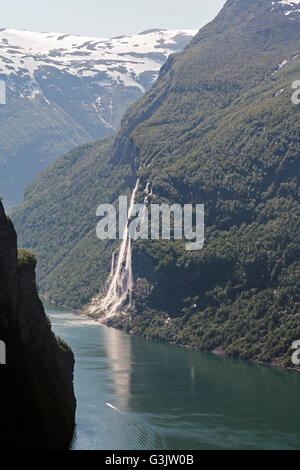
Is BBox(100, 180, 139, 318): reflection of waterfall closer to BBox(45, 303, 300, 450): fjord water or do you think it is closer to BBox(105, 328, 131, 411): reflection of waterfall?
BBox(105, 328, 131, 411): reflection of waterfall

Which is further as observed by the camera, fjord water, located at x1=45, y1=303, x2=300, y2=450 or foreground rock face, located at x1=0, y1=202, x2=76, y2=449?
fjord water, located at x1=45, y1=303, x2=300, y2=450

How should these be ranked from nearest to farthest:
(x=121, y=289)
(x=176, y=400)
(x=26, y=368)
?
(x=26, y=368)
(x=176, y=400)
(x=121, y=289)

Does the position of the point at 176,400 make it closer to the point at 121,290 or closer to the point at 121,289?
the point at 121,289

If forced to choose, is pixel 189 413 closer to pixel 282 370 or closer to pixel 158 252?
pixel 282 370

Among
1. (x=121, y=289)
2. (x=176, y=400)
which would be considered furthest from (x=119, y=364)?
(x=121, y=289)

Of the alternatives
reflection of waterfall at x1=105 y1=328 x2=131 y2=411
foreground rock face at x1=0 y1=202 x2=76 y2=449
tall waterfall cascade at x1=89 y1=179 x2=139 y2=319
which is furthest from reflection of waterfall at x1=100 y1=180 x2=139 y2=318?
foreground rock face at x1=0 y1=202 x2=76 y2=449

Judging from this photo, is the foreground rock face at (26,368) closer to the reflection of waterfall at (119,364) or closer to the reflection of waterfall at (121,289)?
the reflection of waterfall at (119,364)
